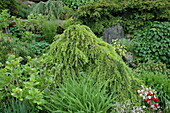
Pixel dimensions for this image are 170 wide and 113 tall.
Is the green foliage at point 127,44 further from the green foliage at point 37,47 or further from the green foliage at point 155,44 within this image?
the green foliage at point 37,47

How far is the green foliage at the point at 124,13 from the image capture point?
5.60 meters

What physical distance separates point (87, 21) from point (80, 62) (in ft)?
10.0

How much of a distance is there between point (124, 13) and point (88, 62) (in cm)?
372

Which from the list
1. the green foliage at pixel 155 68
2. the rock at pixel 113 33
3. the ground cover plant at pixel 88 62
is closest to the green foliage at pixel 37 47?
the ground cover plant at pixel 88 62

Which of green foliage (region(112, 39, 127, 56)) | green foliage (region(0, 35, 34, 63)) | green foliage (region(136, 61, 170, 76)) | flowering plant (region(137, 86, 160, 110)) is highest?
green foliage (region(0, 35, 34, 63))

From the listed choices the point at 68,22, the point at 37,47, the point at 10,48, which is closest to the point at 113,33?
the point at 68,22

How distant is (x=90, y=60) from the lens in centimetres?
298

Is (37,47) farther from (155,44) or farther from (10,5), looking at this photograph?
(155,44)

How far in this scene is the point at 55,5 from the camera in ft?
22.3

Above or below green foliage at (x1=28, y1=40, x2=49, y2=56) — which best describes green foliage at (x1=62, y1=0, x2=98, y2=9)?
above

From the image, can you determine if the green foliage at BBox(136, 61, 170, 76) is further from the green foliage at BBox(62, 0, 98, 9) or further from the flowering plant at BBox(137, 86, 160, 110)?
the green foliage at BBox(62, 0, 98, 9)

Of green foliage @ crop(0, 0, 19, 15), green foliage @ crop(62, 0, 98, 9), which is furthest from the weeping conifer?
green foliage @ crop(62, 0, 98, 9)

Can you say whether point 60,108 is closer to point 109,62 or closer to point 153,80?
point 109,62

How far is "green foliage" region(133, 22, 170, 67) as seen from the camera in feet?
16.9
